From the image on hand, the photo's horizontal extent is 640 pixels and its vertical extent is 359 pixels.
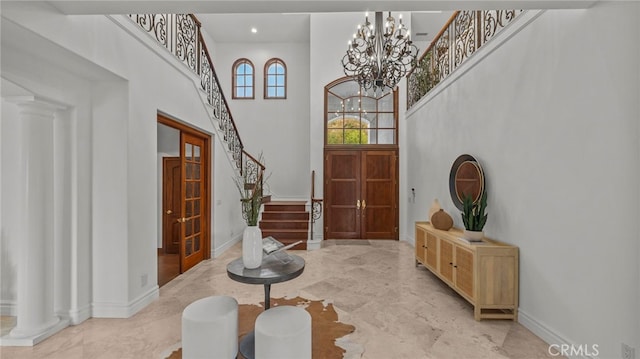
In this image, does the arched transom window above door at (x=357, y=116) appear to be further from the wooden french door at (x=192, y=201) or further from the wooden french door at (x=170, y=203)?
the wooden french door at (x=170, y=203)

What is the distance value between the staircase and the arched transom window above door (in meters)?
1.93

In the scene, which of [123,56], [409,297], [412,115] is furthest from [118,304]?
[412,115]

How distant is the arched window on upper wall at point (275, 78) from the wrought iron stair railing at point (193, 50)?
2503 millimetres

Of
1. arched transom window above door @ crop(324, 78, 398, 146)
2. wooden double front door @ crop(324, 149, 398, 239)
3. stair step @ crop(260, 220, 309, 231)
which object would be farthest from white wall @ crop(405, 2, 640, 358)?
stair step @ crop(260, 220, 309, 231)

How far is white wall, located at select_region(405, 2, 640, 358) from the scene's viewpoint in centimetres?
190

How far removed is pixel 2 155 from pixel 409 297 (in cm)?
491

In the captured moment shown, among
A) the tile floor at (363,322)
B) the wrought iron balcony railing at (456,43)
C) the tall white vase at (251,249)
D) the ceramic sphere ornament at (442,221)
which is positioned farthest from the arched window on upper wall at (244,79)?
the tall white vase at (251,249)

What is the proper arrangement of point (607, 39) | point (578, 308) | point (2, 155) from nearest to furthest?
point (607, 39) < point (578, 308) < point (2, 155)

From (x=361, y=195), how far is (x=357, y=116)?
205 centimetres

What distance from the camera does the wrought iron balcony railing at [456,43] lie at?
341cm

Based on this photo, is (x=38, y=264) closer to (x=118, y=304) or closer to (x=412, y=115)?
(x=118, y=304)

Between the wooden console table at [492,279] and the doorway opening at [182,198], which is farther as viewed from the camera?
the doorway opening at [182,198]

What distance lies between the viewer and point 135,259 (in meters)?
3.21

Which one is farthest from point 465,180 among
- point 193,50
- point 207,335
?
point 193,50
